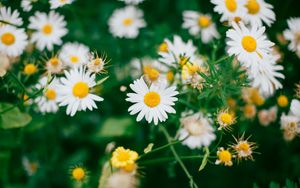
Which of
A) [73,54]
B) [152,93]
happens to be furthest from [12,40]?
[152,93]

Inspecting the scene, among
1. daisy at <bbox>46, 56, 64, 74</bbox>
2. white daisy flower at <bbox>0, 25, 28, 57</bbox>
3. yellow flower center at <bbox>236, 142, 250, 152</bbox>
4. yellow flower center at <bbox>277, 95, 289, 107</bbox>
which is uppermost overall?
white daisy flower at <bbox>0, 25, 28, 57</bbox>

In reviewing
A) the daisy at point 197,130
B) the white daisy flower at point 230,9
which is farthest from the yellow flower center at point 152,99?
the white daisy flower at point 230,9

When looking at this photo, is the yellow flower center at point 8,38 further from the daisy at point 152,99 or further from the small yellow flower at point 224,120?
the small yellow flower at point 224,120

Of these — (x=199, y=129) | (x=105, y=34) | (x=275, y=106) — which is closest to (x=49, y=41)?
(x=105, y=34)

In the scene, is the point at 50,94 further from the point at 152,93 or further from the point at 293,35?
the point at 293,35

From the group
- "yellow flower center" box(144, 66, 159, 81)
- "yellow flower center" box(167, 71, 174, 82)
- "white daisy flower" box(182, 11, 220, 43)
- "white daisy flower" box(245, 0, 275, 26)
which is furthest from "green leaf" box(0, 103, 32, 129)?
"white daisy flower" box(245, 0, 275, 26)

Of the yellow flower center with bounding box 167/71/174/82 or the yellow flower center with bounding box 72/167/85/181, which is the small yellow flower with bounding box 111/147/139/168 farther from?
the yellow flower center with bounding box 167/71/174/82
